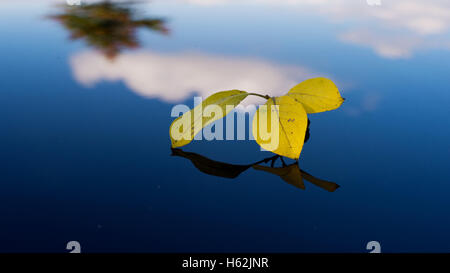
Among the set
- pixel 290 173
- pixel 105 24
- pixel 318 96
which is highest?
pixel 105 24

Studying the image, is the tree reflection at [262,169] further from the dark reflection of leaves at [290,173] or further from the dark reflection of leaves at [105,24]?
the dark reflection of leaves at [105,24]

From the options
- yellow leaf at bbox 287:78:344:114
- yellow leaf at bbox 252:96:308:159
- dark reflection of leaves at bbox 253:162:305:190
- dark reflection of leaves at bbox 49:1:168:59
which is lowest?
dark reflection of leaves at bbox 253:162:305:190

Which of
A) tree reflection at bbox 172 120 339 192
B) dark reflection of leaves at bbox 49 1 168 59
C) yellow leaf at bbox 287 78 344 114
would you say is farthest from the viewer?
dark reflection of leaves at bbox 49 1 168 59

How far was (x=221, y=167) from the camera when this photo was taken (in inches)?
21.3

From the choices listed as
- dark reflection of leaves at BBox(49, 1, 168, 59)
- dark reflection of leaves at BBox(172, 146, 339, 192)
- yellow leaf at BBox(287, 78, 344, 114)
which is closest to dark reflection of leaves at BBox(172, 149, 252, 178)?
dark reflection of leaves at BBox(172, 146, 339, 192)

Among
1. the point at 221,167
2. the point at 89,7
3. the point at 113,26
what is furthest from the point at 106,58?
the point at 221,167

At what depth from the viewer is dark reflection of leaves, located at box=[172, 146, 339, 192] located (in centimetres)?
52

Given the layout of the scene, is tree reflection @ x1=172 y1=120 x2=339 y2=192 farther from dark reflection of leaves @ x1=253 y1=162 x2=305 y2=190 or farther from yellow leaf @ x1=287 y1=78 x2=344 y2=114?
yellow leaf @ x1=287 y1=78 x2=344 y2=114

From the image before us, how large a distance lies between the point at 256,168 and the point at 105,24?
732 mm

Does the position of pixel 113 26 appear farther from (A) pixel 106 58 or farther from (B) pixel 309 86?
(B) pixel 309 86

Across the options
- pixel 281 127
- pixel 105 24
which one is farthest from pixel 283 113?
pixel 105 24

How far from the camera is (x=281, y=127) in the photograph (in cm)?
59

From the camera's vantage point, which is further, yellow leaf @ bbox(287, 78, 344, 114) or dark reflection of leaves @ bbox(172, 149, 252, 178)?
yellow leaf @ bbox(287, 78, 344, 114)

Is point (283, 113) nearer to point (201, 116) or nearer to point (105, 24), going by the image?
point (201, 116)
